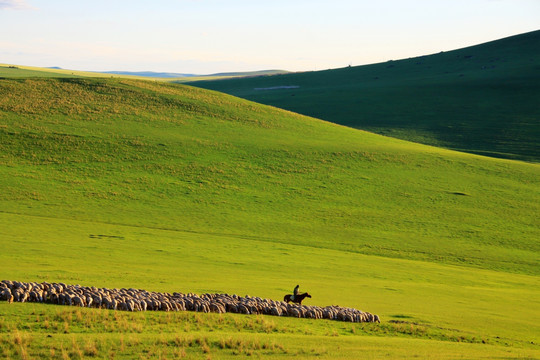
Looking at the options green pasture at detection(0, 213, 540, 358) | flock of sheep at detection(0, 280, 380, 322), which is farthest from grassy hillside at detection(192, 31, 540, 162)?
Answer: flock of sheep at detection(0, 280, 380, 322)

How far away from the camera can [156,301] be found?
20.2 meters

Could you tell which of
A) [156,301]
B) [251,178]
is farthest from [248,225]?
[156,301]

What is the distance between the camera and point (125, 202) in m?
47.4

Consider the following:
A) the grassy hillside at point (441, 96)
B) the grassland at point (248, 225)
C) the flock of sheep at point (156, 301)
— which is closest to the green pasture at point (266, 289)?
the grassland at point (248, 225)

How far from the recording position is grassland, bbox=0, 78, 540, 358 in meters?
18.7

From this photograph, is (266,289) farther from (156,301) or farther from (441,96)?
(441,96)

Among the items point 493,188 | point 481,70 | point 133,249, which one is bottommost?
point 133,249

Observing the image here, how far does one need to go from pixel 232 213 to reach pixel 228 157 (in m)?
15.2

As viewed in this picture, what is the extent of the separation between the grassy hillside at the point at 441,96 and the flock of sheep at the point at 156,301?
210ft

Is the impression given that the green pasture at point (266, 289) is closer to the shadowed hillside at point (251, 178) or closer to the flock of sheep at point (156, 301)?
the flock of sheep at point (156, 301)

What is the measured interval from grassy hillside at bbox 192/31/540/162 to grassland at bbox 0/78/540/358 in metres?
18.4

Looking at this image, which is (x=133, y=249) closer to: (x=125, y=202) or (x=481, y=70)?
(x=125, y=202)

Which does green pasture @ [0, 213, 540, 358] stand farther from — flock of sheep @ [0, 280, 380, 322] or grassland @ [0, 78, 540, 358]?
flock of sheep @ [0, 280, 380, 322]

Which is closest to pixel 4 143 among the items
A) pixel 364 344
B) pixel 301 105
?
pixel 364 344
